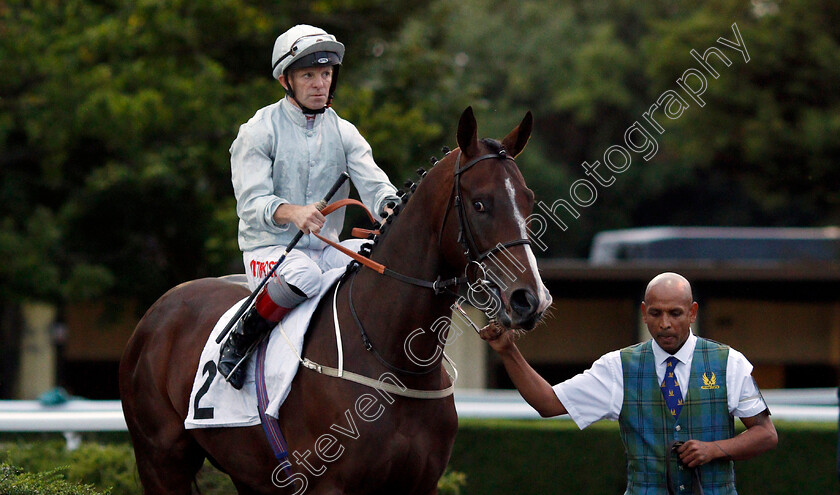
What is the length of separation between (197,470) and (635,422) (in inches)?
89.3

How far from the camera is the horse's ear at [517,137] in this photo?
3.76 m

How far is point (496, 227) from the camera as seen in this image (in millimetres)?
3492

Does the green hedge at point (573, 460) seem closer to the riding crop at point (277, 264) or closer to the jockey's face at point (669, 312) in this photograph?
the riding crop at point (277, 264)

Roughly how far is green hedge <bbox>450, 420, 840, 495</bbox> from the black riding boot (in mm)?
3492

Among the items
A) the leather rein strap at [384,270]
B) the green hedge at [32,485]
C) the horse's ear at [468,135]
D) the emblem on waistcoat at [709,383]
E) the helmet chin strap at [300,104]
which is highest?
the helmet chin strap at [300,104]

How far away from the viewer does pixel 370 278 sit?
12.9 feet

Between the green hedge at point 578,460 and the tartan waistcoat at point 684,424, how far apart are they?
3.75m

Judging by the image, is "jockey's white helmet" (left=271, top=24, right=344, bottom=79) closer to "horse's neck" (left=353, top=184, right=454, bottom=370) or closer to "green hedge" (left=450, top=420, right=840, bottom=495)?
"horse's neck" (left=353, top=184, right=454, bottom=370)

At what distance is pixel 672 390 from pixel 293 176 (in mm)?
1753

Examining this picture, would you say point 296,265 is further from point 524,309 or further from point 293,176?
point 524,309

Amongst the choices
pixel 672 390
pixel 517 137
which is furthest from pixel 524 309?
pixel 517 137

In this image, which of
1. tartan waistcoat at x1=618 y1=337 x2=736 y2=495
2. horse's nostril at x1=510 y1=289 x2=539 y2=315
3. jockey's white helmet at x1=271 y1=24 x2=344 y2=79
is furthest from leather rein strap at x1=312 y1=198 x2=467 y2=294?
tartan waistcoat at x1=618 y1=337 x2=736 y2=495

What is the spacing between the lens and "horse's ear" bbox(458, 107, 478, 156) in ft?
11.9

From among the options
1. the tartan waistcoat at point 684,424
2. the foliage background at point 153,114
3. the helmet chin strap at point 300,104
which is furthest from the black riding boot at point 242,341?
the foliage background at point 153,114
